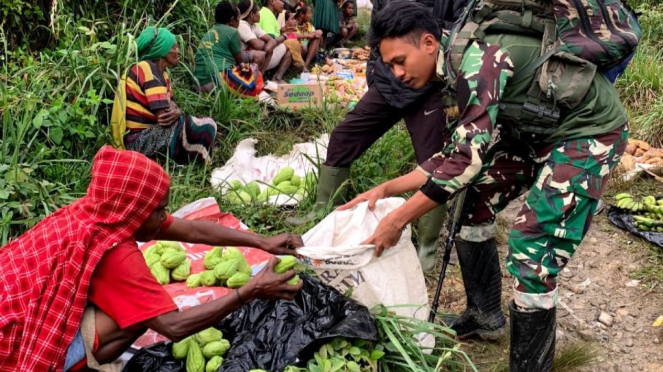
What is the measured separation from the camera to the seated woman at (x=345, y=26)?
389 inches

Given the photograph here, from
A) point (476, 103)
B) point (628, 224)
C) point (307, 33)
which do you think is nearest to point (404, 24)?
point (476, 103)

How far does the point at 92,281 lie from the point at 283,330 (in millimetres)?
825

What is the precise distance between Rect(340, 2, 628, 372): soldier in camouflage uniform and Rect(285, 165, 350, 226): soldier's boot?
1.23 metres

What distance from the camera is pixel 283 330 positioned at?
2715mm

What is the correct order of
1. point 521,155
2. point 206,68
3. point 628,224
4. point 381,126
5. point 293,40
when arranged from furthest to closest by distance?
1. point 293,40
2. point 206,68
3. point 628,224
4. point 381,126
5. point 521,155

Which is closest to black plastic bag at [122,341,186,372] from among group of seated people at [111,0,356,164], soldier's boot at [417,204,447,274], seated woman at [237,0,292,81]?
soldier's boot at [417,204,447,274]

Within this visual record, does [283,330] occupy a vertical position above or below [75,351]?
below

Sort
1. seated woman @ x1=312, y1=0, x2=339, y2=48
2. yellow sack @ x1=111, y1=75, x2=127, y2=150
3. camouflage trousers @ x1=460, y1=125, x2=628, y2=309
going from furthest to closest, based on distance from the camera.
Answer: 1. seated woman @ x1=312, y1=0, x2=339, y2=48
2. yellow sack @ x1=111, y1=75, x2=127, y2=150
3. camouflage trousers @ x1=460, y1=125, x2=628, y2=309

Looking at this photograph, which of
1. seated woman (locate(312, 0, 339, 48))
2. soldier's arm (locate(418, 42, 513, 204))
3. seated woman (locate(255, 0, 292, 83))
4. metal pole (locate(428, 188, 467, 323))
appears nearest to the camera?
soldier's arm (locate(418, 42, 513, 204))

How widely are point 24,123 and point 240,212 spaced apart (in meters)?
1.44

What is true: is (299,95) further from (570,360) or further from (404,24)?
(570,360)

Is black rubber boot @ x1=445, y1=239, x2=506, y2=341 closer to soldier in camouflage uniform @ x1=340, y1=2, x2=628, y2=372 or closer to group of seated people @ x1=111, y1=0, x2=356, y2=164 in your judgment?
soldier in camouflage uniform @ x1=340, y1=2, x2=628, y2=372

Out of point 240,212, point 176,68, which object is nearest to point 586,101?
point 240,212

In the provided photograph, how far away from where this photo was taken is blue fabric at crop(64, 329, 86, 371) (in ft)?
7.59
